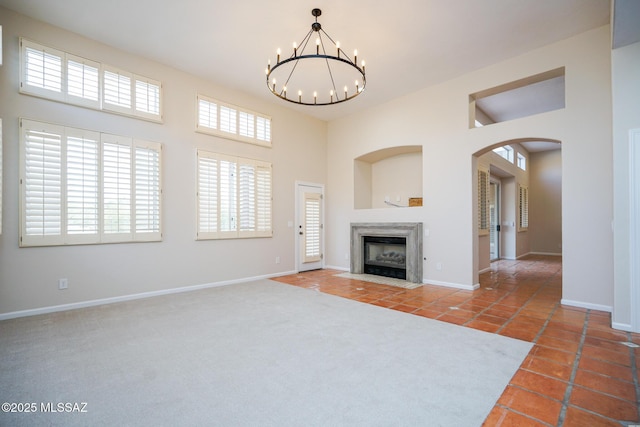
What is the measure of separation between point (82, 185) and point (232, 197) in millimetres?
A: 2269

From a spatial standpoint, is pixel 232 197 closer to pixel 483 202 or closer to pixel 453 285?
pixel 453 285

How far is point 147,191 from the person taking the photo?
4.67 metres

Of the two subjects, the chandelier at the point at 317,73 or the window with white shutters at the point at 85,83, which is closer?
the window with white shutters at the point at 85,83

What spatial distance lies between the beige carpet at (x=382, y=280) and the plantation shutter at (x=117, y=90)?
4.93 m

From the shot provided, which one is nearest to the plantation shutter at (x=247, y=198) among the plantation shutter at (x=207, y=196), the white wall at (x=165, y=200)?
the white wall at (x=165, y=200)

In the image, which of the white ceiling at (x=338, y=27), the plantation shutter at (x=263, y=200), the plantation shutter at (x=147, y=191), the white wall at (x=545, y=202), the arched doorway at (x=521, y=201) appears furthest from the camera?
the white wall at (x=545, y=202)

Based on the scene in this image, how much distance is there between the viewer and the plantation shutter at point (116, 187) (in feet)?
14.0

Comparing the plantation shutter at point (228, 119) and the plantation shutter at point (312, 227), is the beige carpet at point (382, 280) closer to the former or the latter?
the plantation shutter at point (312, 227)

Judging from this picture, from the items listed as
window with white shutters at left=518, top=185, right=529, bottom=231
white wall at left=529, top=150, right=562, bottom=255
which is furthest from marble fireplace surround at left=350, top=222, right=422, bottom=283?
white wall at left=529, top=150, right=562, bottom=255

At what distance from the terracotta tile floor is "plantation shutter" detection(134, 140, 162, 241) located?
256 cm

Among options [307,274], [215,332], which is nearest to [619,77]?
[215,332]

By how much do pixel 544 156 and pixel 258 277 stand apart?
11115 millimetres

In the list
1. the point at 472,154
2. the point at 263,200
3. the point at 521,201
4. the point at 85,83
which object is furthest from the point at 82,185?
the point at 521,201

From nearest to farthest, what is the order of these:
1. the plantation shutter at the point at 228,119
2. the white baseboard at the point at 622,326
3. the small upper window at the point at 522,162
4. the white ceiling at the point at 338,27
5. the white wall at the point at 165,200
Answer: the white baseboard at the point at 622,326 < the white ceiling at the point at 338,27 < the white wall at the point at 165,200 < the plantation shutter at the point at 228,119 < the small upper window at the point at 522,162
